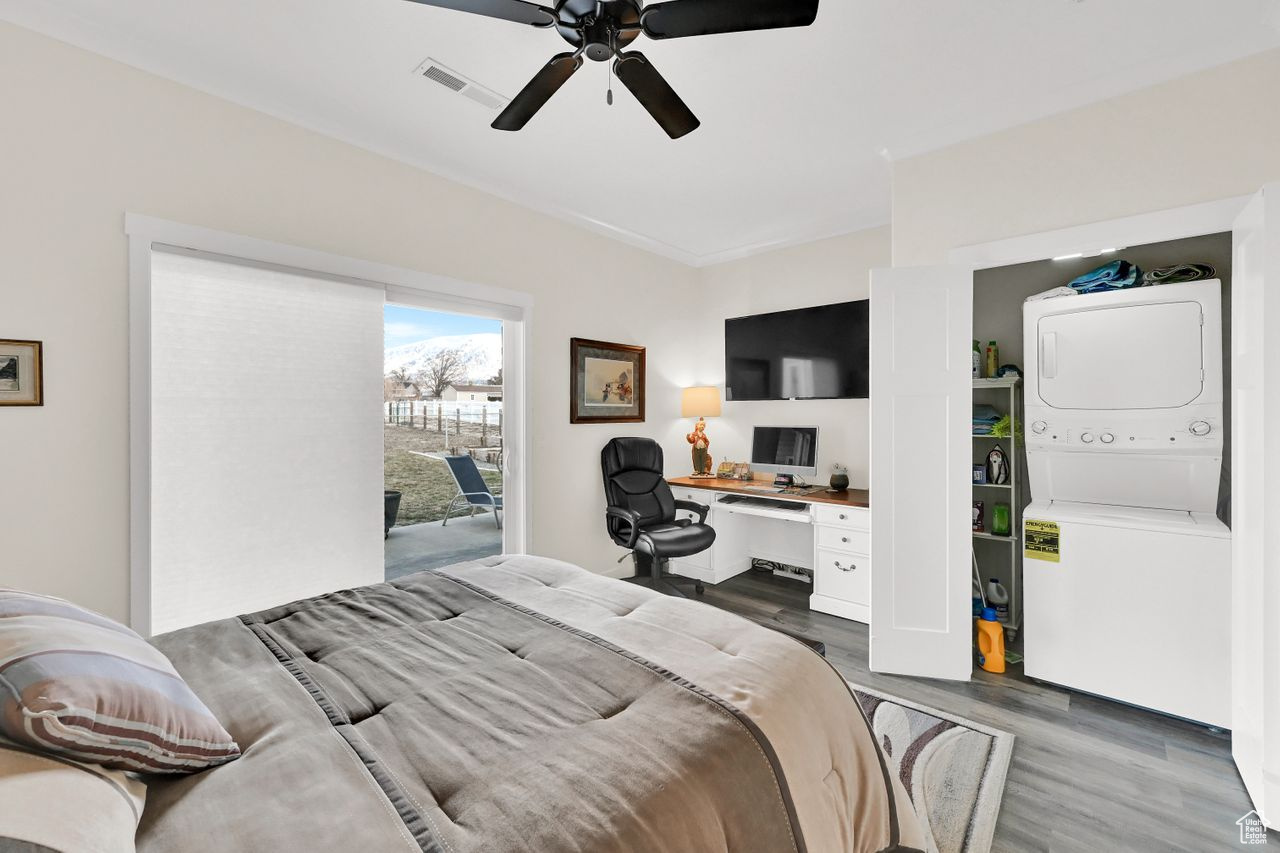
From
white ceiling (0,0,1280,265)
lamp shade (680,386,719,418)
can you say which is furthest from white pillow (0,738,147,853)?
lamp shade (680,386,719,418)

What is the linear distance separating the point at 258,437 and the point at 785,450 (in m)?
3.42

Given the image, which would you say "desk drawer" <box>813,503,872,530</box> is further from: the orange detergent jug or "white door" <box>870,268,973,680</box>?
the orange detergent jug

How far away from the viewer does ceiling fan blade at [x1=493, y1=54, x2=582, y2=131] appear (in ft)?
5.85

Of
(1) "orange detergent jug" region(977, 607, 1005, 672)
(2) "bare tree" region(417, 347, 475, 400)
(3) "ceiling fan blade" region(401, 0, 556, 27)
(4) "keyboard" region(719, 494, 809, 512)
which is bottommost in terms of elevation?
(1) "orange detergent jug" region(977, 607, 1005, 672)

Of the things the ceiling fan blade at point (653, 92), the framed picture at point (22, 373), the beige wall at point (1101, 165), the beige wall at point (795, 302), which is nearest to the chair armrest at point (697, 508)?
the beige wall at point (795, 302)

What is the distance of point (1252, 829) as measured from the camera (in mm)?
1767

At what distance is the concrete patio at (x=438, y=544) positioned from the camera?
317cm

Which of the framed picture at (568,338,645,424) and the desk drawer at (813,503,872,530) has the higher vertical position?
the framed picture at (568,338,645,424)

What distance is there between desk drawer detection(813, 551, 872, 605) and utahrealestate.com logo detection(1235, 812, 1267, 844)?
1751mm

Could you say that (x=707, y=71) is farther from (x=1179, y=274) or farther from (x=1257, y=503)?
(x=1257, y=503)

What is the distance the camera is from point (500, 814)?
85cm

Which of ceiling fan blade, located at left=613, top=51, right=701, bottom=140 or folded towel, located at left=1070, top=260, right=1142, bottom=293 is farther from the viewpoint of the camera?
folded towel, located at left=1070, top=260, right=1142, bottom=293

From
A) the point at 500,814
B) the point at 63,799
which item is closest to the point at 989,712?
the point at 500,814

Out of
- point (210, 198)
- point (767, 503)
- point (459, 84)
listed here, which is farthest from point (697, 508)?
point (210, 198)
